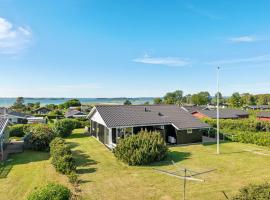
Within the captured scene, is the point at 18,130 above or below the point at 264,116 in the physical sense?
below

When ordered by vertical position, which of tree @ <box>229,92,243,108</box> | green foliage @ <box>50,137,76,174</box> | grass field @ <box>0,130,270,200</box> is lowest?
grass field @ <box>0,130,270,200</box>

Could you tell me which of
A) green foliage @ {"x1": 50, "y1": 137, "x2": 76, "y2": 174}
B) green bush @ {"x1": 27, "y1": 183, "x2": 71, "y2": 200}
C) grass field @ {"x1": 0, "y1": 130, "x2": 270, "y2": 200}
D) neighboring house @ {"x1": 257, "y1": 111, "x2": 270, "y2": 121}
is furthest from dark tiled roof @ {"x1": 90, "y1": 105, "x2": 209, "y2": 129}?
neighboring house @ {"x1": 257, "y1": 111, "x2": 270, "y2": 121}

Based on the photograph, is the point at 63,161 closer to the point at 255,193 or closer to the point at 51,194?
the point at 51,194

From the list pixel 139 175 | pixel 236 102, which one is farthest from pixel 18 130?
pixel 236 102

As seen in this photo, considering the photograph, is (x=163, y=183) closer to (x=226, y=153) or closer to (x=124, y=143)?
(x=124, y=143)

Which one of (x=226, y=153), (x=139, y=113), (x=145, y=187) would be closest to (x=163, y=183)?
(x=145, y=187)

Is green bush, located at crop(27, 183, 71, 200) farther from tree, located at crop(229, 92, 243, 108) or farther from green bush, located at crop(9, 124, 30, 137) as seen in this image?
tree, located at crop(229, 92, 243, 108)
